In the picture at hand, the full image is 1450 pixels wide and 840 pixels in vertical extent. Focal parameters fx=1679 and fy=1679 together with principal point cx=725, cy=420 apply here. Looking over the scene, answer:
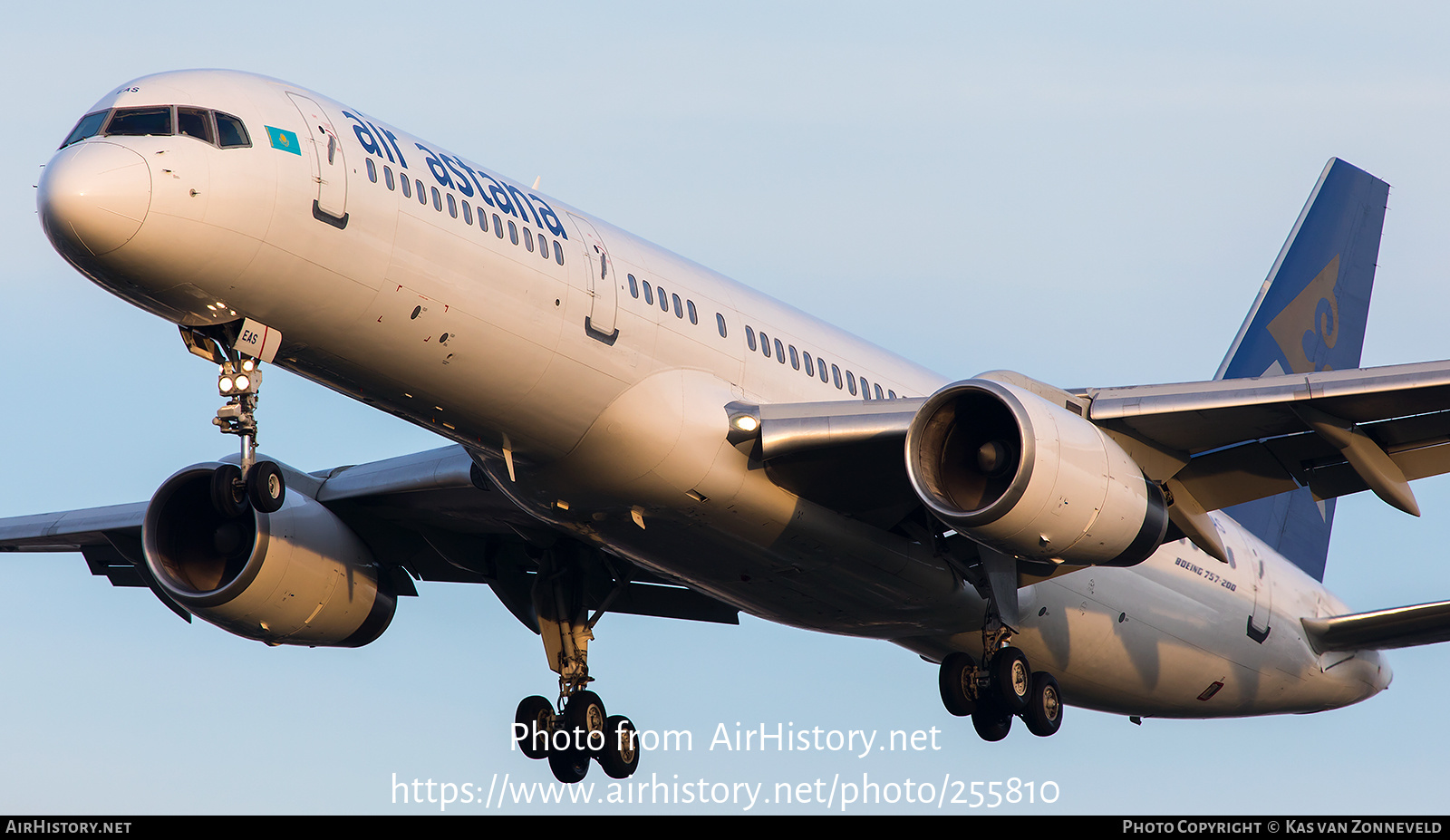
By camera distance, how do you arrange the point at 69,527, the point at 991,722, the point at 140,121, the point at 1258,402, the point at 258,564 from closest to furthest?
the point at 140,121, the point at 1258,402, the point at 991,722, the point at 258,564, the point at 69,527

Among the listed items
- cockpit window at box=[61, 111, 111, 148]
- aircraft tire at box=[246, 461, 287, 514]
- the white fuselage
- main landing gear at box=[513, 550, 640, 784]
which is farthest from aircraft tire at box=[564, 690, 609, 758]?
cockpit window at box=[61, 111, 111, 148]

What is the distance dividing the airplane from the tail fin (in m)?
2.82

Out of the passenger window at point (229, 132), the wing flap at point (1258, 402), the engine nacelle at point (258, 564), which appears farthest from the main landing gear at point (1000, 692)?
the passenger window at point (229, 132)

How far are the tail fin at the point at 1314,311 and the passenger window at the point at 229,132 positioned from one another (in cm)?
1950

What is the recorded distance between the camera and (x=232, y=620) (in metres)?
25.5

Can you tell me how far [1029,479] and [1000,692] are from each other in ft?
18.8

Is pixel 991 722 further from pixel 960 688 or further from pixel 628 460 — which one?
pixel 628 460

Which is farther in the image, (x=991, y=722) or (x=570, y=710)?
(x=570, y=710)

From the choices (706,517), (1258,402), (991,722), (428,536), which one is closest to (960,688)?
(991,722)

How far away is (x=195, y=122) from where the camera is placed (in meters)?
17.7

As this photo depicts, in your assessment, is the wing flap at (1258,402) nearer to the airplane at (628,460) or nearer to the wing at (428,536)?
the airplane at (628,460)

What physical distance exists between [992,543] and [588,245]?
605cm

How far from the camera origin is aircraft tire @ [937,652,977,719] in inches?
→ 981

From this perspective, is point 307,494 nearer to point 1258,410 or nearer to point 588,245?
point 588,245
